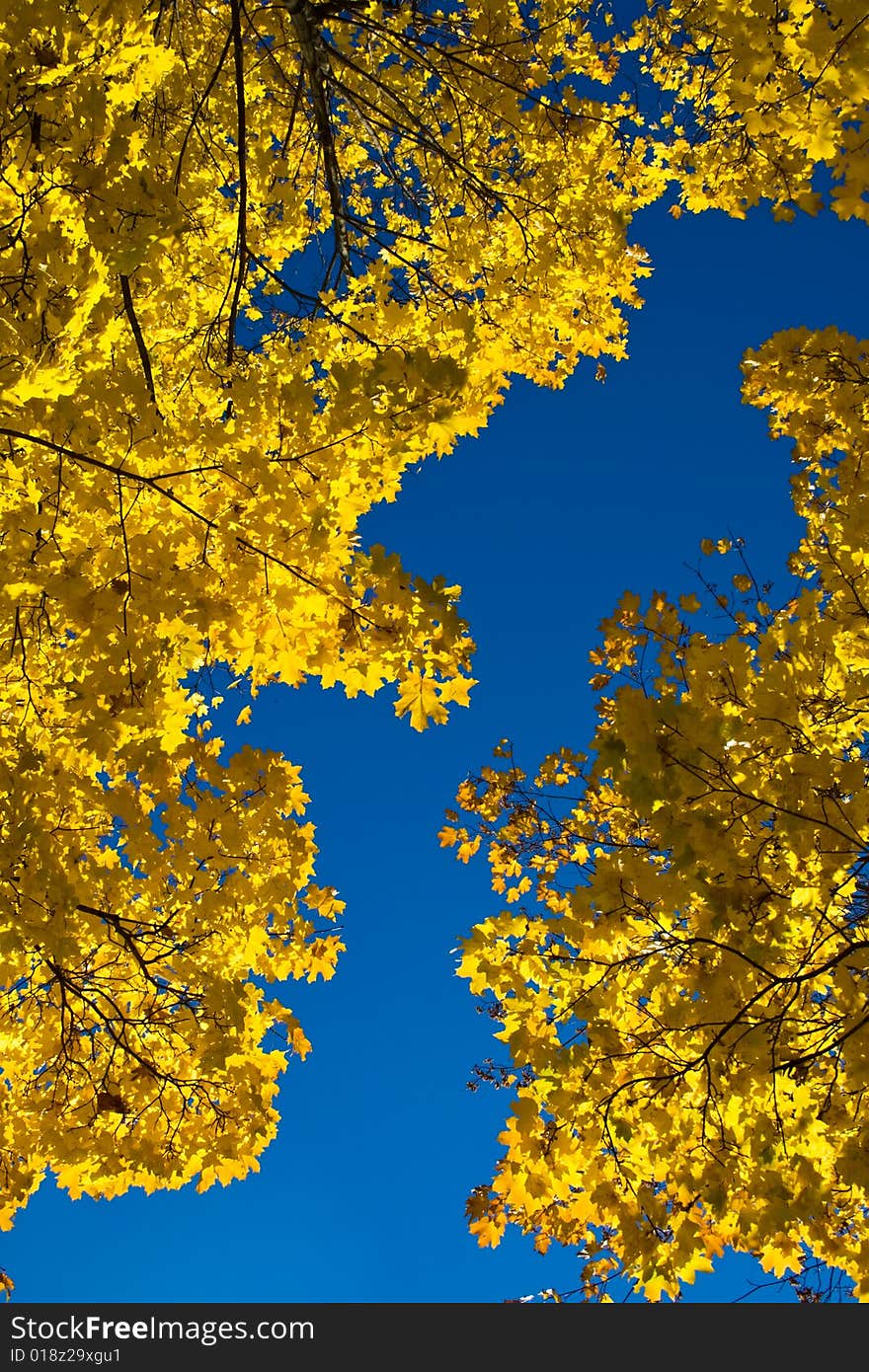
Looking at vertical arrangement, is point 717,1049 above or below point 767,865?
below

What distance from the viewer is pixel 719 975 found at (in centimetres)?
257

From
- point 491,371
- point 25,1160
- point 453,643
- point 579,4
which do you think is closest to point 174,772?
point 453,643

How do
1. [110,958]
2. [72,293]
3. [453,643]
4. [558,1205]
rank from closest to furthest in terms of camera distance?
[72,293] → [453,643] → [110,958] → [558,1205]

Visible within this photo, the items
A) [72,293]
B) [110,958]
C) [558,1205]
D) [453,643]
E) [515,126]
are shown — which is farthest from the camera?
[515,126]

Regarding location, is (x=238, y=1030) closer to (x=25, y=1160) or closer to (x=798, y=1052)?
(x=25, y=1160)

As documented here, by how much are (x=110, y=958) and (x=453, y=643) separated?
1.79m

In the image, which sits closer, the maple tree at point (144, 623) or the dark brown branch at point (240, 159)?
the maple tree at point (144, 623)

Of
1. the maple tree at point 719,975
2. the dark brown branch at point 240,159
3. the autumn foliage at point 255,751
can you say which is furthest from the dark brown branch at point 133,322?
the maple tree at point 719,975

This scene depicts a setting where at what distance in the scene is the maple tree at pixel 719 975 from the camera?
7.92ft

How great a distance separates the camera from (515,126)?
5.05 meters

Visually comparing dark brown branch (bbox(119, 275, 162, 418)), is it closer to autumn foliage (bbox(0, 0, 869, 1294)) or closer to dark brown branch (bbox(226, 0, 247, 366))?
autumn foliage (bbox(0, 0, 869, 1294))

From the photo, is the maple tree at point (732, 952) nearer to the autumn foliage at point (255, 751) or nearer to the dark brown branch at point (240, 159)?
the autumn foliage at point (255, 751)

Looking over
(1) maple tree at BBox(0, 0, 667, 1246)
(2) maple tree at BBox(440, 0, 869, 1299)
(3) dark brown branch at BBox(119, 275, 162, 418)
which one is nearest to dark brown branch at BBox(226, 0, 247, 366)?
(1) maple tree at BBox(0, 0, 667, 1246)

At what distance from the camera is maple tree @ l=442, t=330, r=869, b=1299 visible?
2414 millimetres
